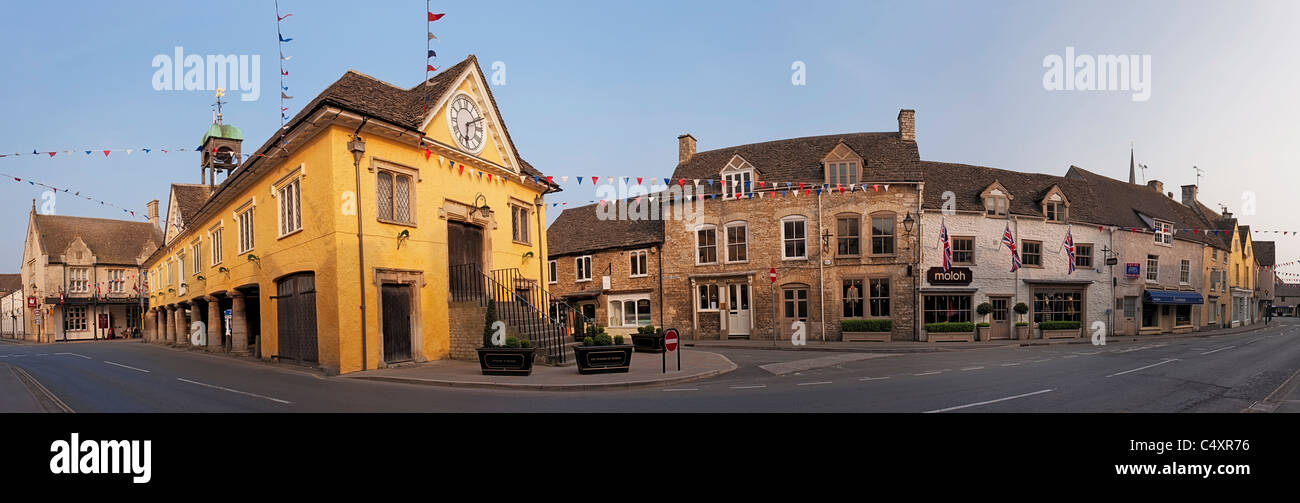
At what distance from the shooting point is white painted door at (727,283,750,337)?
93.5ft

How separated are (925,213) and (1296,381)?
48.9 feet

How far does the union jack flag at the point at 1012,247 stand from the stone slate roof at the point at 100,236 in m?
67.5

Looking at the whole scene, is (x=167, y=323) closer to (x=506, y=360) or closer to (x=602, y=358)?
(x=506, y=360)

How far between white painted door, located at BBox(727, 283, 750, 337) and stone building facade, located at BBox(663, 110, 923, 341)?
2.0 inches

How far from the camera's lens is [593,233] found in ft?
114

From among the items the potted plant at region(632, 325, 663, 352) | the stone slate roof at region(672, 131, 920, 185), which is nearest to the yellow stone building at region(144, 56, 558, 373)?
the potted plant at region(632, 325, 663, 352)

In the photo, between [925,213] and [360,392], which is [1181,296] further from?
[360,392]

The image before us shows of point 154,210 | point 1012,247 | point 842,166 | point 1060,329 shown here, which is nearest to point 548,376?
point 842,166

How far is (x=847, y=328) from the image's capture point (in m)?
26.2

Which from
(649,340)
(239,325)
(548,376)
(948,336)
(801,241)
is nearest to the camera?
(548,376)

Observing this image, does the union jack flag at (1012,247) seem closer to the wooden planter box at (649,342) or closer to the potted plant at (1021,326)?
the potted plant at (1021,326)

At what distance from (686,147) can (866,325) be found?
1407 cm

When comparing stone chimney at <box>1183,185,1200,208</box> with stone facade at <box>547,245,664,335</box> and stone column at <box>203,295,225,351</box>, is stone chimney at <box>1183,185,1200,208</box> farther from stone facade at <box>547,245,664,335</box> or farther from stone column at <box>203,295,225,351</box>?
stone column at <box>203,295,225,351</box>
